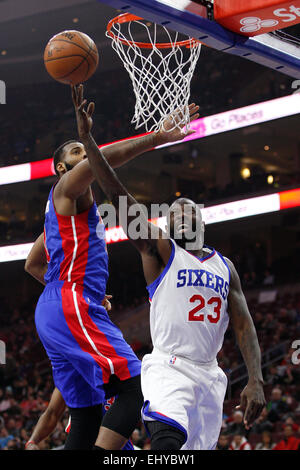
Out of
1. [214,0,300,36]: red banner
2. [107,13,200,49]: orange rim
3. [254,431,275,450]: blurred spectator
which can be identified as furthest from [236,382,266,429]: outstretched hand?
[254,431,275,450]: blurred spectator

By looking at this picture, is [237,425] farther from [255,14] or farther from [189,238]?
[255,14]

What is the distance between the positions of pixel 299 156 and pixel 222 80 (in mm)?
3676

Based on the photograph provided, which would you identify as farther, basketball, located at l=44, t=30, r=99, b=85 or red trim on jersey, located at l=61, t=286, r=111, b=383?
basketball, located at l=44, t=30, r=99, b=85

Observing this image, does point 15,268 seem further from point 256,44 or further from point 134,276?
point 256,44

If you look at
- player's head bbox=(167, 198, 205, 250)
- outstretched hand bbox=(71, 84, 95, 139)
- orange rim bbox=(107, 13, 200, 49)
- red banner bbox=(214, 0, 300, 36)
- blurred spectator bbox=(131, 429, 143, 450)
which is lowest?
blurred spectator bbox=(131, 429, 143, 450)

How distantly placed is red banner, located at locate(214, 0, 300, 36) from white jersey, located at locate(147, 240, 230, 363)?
1.56m

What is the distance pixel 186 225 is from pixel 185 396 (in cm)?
89

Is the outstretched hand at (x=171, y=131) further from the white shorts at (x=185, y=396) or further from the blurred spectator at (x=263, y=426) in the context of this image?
the blurred spectator at (x=263, y=426)

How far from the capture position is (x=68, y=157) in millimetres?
3934

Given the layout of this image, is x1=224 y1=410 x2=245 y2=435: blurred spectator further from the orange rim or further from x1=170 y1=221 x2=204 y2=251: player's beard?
x1=170 y1=221 x2=204 y2=251: player's beard

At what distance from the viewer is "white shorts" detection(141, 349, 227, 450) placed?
3135mm

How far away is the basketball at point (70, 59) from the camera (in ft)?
11.9

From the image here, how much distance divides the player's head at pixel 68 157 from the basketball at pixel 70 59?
16.8 inches
